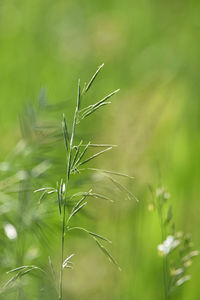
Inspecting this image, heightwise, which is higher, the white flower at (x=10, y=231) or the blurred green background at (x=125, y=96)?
the white flower at (x=10, y=231)

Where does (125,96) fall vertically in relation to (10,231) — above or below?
below

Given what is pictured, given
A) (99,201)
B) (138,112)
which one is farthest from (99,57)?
(99,201)

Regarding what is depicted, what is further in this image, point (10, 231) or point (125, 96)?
point (125, 96)

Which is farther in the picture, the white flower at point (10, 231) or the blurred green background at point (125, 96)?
the blurred green background at point (125, 96)
